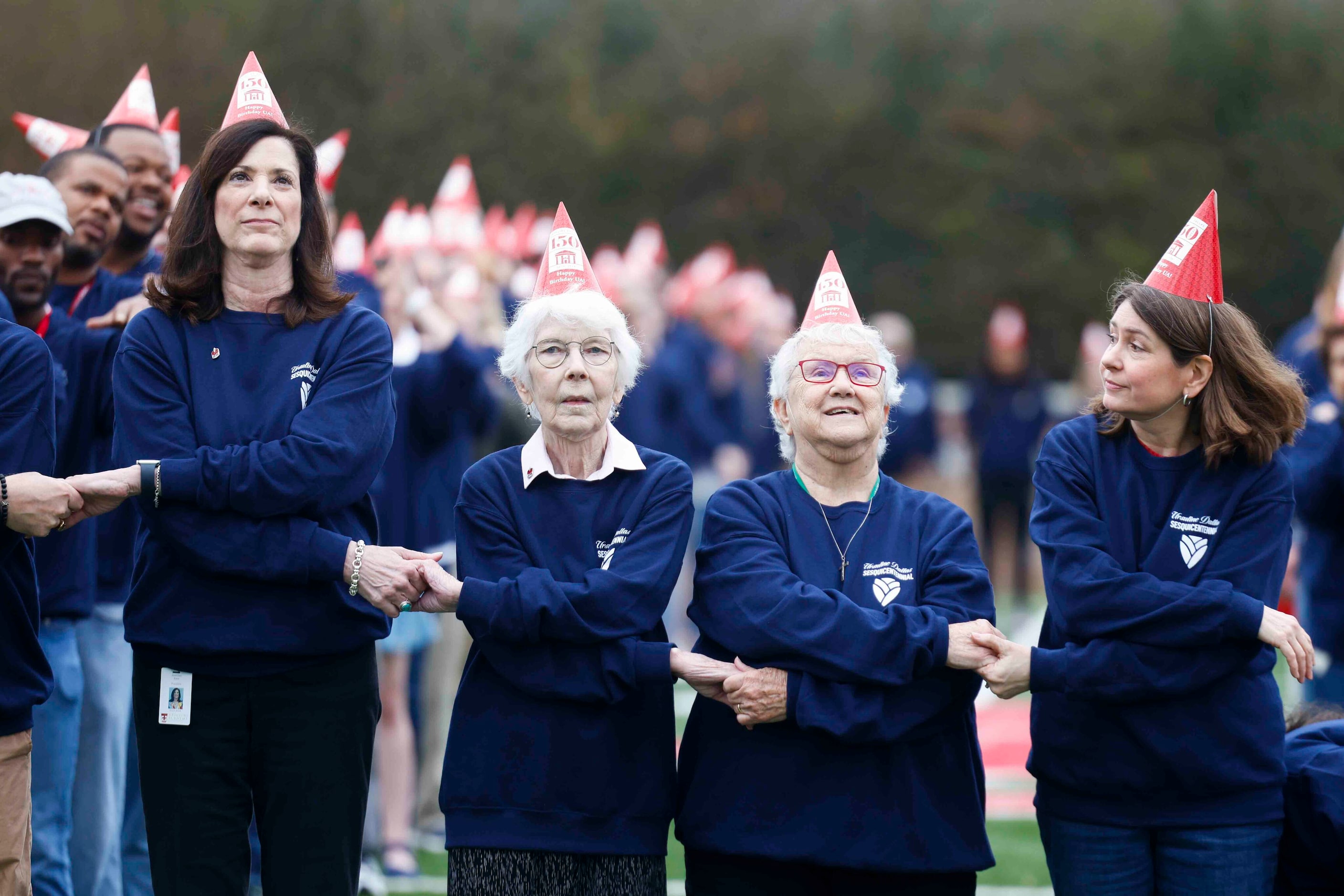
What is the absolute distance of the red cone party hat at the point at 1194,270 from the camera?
14.0 feet

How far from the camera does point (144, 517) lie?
403 centimetres

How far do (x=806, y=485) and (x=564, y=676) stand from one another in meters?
0.87

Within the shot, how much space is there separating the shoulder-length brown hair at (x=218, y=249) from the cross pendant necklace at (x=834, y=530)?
54.0 inches

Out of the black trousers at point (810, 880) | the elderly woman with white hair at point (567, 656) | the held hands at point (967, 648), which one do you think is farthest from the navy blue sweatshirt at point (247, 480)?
the held hands at point (967, 648)

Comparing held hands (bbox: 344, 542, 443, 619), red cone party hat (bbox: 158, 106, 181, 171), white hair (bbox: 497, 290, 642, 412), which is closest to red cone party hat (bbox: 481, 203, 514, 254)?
red cone party hat (bbox: 158, 106, 181, 171)

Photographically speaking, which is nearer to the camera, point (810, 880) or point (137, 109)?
point (810, 880)

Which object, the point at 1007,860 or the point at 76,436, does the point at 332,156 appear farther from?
the point at 1007,860

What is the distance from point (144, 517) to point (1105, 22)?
121ft

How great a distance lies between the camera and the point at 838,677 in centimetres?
396

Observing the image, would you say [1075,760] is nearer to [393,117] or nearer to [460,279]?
[460,279]

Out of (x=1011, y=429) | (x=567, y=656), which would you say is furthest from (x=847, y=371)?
(x=1011, y=429)

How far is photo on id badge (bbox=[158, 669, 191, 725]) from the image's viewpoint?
402 cm

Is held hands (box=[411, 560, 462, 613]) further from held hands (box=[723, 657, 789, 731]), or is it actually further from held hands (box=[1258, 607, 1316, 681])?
held hands (box=[1258, 607, 1316, 681])

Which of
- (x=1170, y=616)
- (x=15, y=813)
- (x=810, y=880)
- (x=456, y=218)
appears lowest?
(x=810, y=880)
